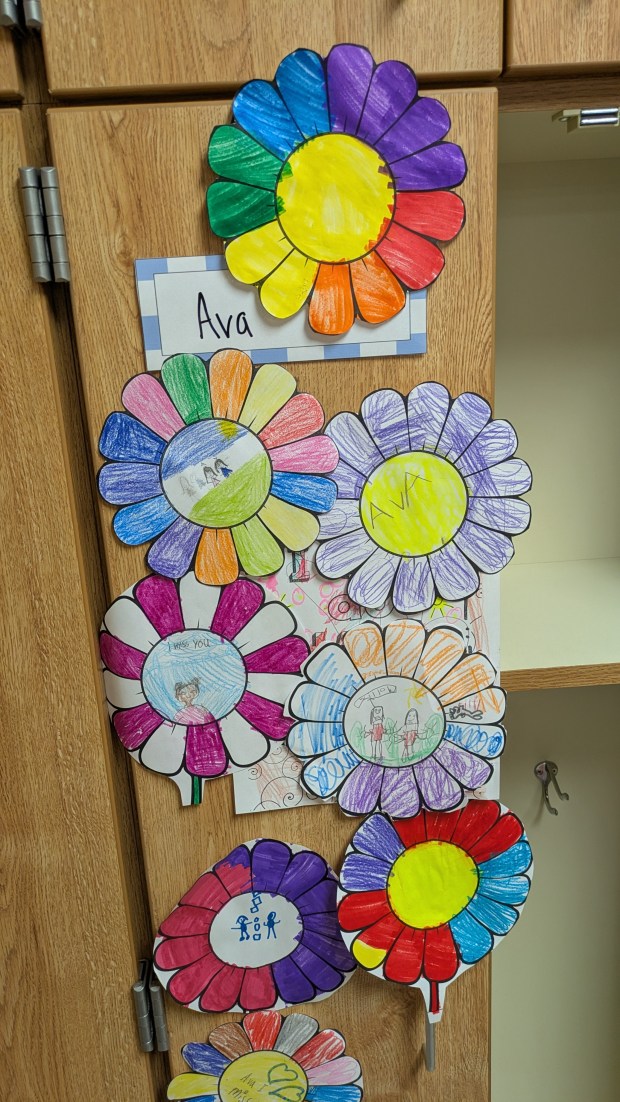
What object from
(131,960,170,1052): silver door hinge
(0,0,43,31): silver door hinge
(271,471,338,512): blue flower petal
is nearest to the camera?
(0,0,43,31): silver door hinge

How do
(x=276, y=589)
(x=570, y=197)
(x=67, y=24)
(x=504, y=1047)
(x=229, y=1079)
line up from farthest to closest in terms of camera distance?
(x=504, y=1047) → (x=570, y=197) → (x=229, y=1079) → (x=276, y=589) → (x=67, y=24)

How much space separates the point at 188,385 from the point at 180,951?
0.57m

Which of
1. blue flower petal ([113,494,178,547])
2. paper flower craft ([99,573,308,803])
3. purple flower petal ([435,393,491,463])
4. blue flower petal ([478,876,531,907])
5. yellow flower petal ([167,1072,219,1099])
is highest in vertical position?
purple flower petal ([435,393,491,463])

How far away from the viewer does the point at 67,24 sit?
594 millimetres

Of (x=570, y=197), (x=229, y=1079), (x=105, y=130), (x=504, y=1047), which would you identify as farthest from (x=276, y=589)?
(x=504, y=1047)

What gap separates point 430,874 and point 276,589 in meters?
0.35

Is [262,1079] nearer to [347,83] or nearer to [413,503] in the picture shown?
[413,503]

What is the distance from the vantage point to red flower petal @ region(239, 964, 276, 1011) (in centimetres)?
79

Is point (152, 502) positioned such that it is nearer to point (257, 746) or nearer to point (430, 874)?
point (257, 746)

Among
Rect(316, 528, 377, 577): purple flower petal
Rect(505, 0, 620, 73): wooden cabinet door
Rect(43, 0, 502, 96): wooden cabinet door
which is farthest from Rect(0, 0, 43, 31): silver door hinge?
Rect(316, 528, 377, 577): purple flower petal

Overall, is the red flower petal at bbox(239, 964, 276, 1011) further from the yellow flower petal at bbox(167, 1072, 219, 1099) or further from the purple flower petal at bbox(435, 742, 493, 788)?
the purple flower petal at bbox(435, 742, 493, 788)

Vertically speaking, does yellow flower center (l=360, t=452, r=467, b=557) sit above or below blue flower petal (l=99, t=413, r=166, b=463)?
below

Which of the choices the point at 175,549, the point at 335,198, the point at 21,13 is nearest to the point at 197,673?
the point at 175,549

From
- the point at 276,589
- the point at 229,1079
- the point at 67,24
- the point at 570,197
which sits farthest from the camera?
the point at 570,197
